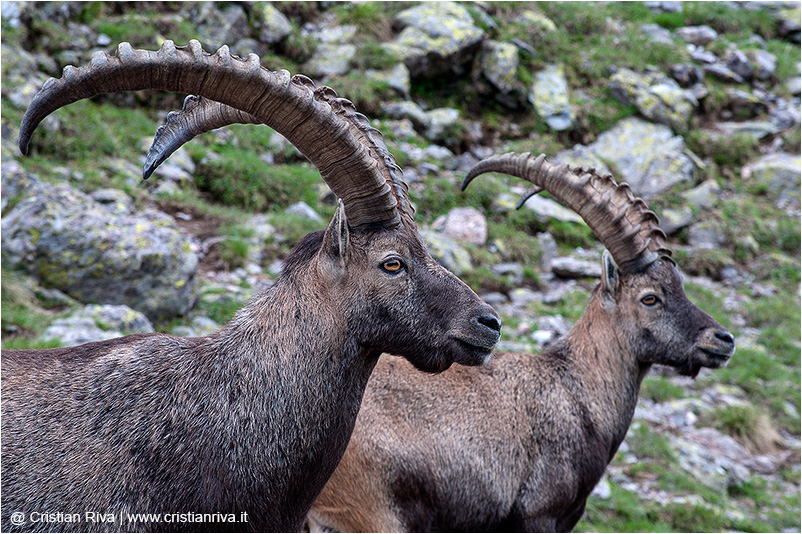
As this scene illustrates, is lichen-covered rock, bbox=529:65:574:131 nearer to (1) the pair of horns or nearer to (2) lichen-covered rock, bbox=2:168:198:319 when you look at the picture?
(2) lichen-covered rock, bbox=2:168:198:319

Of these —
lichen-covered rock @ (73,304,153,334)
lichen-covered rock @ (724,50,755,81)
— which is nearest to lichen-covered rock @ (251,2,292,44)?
lichen-covered rock @ (73,304,153,334)

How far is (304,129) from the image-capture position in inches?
146

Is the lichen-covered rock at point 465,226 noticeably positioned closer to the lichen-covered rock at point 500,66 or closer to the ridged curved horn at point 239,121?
the lichen-covered rock at point 500,66

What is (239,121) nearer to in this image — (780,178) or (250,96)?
(250,96)

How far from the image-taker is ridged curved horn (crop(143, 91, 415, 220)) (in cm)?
422

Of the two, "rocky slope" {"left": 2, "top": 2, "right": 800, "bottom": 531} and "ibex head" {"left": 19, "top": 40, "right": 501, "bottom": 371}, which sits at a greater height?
"ibex head" {"left": 19, "top": 40, "right": 501, "bottom": 371}

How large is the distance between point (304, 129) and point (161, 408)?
1.82 metres

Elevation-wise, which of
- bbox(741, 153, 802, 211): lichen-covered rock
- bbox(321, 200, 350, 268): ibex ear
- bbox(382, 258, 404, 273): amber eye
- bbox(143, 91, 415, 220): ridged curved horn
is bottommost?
bbox(741, 153, 802, 211): lichen-covered rock

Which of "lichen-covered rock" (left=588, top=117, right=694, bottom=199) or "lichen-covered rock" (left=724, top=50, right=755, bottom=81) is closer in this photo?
"lichen-covered rock" (left=588, top=117, right=694, bottom=199)

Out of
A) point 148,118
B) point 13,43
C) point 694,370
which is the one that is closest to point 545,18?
point 148,118

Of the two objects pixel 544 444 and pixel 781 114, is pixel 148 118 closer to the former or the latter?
pixel 544 444

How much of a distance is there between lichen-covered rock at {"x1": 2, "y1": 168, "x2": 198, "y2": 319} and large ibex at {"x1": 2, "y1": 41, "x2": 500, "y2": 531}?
14.2ft

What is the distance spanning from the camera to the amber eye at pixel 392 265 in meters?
3.82

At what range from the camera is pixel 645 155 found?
17906mm
